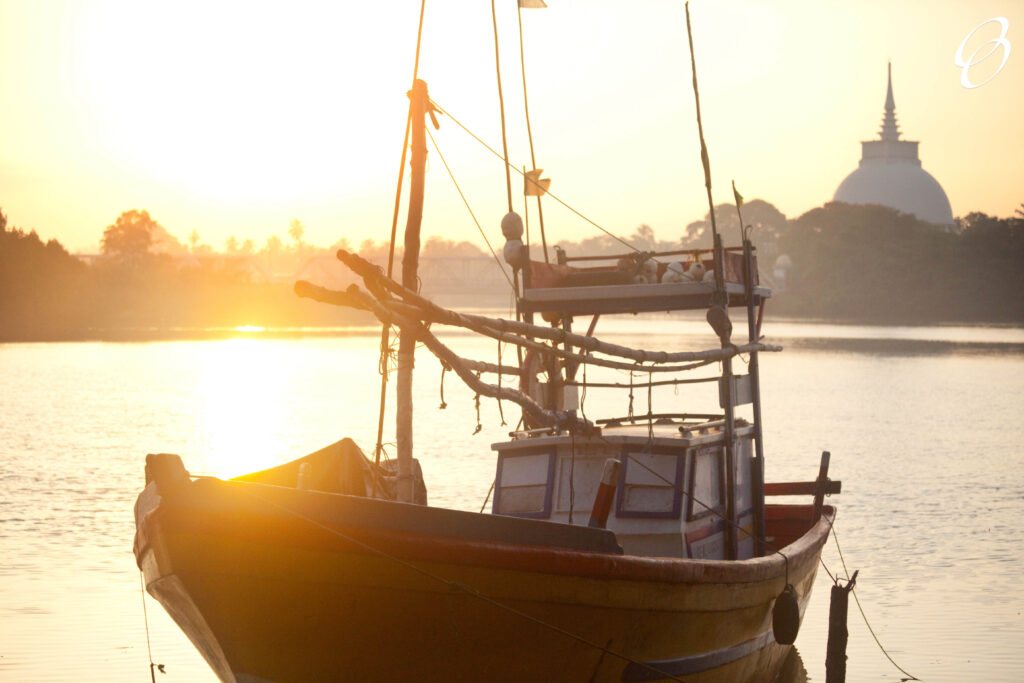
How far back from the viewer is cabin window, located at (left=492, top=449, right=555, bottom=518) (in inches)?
477

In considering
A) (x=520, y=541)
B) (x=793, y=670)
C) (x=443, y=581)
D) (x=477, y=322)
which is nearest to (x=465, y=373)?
(x=477, y=322)

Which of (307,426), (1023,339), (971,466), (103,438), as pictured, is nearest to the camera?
(971,466)

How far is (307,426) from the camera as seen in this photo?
133 feet

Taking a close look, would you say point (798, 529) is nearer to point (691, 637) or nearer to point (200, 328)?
point (691, 637)

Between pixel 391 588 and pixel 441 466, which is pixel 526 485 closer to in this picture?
pixel 391 588

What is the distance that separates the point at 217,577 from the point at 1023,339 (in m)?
100

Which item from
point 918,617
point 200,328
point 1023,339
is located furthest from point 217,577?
point 200,328

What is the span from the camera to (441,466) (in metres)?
30.2

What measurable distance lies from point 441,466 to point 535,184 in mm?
16850

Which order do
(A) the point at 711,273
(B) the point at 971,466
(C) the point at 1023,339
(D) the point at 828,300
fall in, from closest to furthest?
(A) the point at 711,273 < (B) the point at 971,466 < (C) the point at 1023,339 < (D) the point at 828,300

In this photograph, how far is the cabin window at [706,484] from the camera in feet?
39.8

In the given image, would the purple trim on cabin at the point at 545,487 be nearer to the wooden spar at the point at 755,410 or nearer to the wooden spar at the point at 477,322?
the wooden spar at the point at 477,322

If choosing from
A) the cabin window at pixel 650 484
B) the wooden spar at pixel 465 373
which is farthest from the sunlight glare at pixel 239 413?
→ the cabin window at pixel 650 484

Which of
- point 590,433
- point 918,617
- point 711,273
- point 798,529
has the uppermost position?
point 711,273
